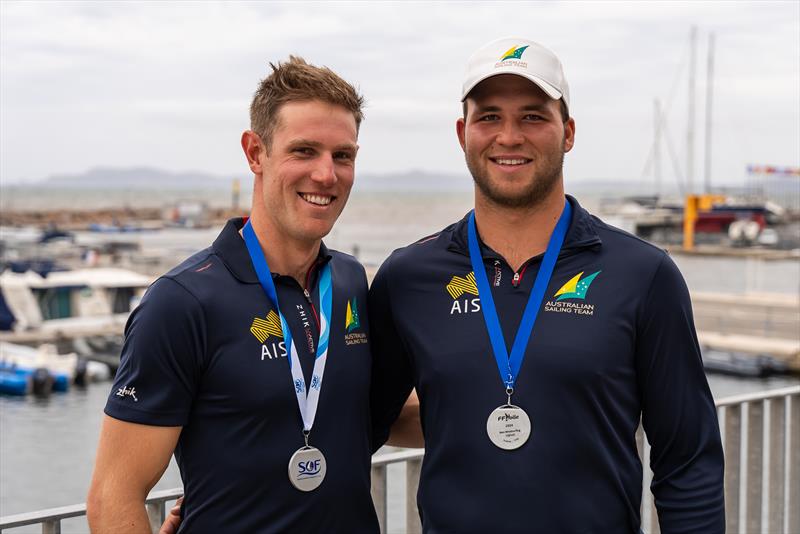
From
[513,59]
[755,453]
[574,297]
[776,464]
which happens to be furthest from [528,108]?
[776,464]

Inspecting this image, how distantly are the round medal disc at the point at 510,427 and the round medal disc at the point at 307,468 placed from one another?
1.35 feet

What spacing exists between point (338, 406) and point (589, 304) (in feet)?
2.17

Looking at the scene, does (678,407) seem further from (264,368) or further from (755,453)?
(755,453)

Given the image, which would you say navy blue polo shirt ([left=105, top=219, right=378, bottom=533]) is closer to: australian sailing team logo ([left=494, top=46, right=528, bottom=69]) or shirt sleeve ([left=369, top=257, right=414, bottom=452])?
shirt sleeve ([left=369, top=257, right=414, bottom=452])

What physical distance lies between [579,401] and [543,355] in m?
0.14

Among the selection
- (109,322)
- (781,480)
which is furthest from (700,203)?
(781,480)

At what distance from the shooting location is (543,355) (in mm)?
2311

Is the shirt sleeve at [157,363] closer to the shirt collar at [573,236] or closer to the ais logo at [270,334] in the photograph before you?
the ais logo at [270,334]

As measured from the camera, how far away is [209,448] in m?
2.27

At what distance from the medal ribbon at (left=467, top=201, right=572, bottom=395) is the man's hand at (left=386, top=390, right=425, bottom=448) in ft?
1.81

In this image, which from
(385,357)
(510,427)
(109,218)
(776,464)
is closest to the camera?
(510,427)

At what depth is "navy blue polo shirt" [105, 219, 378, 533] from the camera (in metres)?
2.18

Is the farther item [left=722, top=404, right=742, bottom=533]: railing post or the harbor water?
the harbor water

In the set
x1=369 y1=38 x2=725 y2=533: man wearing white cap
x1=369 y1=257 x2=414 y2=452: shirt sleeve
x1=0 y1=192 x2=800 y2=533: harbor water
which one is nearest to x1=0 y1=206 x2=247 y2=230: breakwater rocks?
x1=0 y1=192 x2=800 y2=533: harbor water
